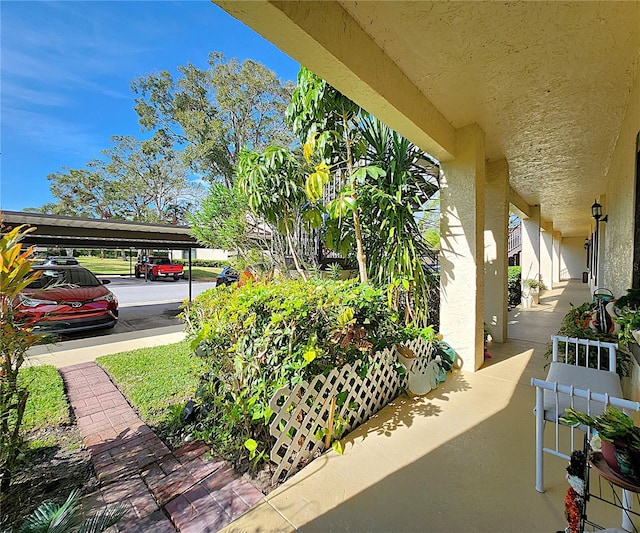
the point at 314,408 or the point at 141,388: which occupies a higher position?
the point at 314,408

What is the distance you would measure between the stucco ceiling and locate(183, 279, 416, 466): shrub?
1.70 m

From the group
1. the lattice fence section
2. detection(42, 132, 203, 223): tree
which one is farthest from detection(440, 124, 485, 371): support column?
detection(42, 132, 203, 223): tree

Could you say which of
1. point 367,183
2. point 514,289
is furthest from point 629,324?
point 514,289

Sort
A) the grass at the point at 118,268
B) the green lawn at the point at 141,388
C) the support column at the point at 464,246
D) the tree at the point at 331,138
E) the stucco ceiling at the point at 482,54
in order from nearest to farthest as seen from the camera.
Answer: the stucco ceiling at the point at 482,54 < the green lawn at the point at 141,388 < the tree at the point at 331,138 < the support column at the point at 464,246 < the grass at the point at 118,268

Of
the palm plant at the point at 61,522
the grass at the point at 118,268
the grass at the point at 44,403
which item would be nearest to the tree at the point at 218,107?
the grass at the point at 118,268

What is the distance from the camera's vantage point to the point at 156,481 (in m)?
2.00

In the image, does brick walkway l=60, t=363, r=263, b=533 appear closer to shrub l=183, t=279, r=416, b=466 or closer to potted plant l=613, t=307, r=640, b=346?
shrub l=183, t=279, r=416, b=466

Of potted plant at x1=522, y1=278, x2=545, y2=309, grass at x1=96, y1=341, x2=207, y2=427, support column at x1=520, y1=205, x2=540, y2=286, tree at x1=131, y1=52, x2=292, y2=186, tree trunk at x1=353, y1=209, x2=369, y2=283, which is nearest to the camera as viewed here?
grass at x1=96, y1=341, x2=207, y2=427

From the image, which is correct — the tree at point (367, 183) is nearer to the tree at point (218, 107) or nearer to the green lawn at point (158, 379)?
the green lawn at point (158, 379)

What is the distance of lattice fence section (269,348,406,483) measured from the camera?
1950mm

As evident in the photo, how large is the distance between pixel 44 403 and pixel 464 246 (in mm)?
5155

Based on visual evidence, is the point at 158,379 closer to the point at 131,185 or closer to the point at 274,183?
the point at 274,183

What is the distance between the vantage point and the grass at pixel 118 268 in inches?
850

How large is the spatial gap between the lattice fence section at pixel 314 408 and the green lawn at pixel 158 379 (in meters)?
1.28
